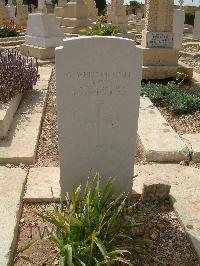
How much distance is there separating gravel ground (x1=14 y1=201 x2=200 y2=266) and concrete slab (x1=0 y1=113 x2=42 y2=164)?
847 mm

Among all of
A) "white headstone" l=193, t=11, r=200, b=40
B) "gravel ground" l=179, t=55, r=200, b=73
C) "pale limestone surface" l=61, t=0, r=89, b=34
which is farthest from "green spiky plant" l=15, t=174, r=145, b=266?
"white headstone" l=193, t=11, r=200, b=40

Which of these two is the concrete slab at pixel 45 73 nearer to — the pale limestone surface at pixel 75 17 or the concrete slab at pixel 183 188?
the concrete slab at pixel 183 188

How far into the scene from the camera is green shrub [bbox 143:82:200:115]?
16.9ft

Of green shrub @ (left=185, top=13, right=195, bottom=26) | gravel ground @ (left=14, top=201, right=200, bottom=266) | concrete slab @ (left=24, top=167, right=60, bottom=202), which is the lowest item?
gravel ground @ (left=14, top=201, right=200, bottom=266)

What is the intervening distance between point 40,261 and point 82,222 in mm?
441

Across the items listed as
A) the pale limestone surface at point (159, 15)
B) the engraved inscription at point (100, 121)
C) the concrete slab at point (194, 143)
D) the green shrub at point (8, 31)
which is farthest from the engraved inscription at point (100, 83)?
the green shrub at point (8, 31)

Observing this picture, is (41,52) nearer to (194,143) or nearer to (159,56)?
(159,56)

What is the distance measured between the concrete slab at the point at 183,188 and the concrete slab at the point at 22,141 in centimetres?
124

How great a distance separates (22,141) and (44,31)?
20.2ft

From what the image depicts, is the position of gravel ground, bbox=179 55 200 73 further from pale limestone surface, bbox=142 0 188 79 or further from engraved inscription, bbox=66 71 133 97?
engraved inscription, bbox=66 71 133 97

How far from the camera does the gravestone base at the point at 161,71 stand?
6742mm

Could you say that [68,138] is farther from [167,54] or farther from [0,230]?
[167,54]

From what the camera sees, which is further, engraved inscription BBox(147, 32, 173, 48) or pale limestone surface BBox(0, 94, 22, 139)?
engraved inscription BBox(147, 32, 173, 48)

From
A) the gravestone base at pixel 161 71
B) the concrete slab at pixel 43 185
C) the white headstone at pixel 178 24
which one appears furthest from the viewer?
the white headstone at pixel 178 24
